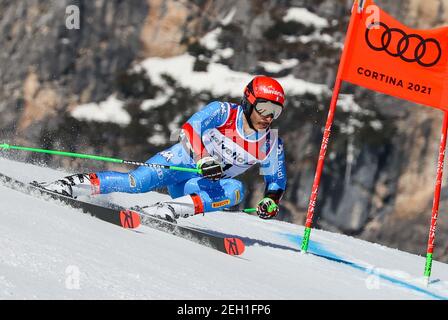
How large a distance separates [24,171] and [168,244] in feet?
11.7

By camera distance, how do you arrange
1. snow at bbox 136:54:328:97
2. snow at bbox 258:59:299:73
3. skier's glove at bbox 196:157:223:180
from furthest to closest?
snow at bbox 258:59:299:73 < snow at bbox 136:54:328:97 < skier's glove at bbox 196:157:223:180

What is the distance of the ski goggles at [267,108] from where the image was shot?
627 cm

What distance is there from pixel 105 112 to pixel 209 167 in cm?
1835

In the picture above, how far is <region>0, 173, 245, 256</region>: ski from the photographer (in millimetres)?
5602

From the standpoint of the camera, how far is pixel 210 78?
75.0ft

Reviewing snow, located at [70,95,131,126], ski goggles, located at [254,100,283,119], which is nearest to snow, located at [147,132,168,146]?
snow, located at [70,95,131,126]

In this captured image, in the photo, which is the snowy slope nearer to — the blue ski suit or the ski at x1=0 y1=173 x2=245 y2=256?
the ski at x1=0 y1=173 x2=245 y2=256

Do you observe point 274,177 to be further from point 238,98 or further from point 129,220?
point 238,98

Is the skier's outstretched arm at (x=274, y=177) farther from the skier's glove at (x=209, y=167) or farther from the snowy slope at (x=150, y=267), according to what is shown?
the skier's glove at (x=209, y=167)

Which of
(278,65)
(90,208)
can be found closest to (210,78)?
(278,65)

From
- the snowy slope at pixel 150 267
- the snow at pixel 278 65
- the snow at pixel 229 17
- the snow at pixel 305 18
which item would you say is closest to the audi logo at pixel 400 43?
the snowy slope at pixel 150 267

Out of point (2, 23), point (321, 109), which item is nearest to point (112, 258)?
point (321, 109)

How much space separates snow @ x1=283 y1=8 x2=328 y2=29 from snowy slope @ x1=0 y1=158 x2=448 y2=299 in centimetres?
1633
